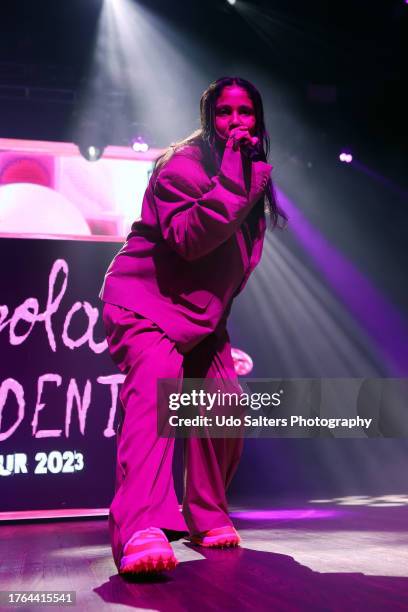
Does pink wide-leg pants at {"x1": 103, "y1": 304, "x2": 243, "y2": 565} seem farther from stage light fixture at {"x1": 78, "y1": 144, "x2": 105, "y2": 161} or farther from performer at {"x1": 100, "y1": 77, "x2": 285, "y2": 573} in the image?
stage light fixture at {"x1": 78, "y1": 144, "x2": 105, "y2": 161}

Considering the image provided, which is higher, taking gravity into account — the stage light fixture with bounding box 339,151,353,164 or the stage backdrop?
the stage light fixture with bounding box 339,151,353,164

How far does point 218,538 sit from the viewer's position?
1.78 metres

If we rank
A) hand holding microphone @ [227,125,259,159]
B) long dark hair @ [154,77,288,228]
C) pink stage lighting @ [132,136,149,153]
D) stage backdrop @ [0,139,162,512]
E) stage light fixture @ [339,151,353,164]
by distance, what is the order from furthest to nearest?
stage light fixture @ [339,151,353,164] → pink stage lighting @ [132,136,149,153] → stage backdrop @ [0,139,162,512] → long dark hair @ [154,77,288,228] → hand holding microphone @ [227,125,259,159]

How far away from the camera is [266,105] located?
5180mm

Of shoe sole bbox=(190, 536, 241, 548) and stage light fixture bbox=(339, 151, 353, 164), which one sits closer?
shoe sole bbox=(190, 536, 241, 548)

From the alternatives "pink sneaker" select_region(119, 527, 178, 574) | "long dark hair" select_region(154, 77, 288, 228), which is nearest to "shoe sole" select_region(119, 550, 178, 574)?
"pink sneaker" select_region(119, 527, 178, 574)

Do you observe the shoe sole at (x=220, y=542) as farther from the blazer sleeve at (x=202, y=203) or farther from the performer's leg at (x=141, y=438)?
the blazer sleeve at (x=202, y=203)

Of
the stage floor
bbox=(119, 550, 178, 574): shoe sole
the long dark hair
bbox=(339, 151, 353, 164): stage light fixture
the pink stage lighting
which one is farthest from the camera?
bbox=(339, 151, 353, 164): stage light fixture

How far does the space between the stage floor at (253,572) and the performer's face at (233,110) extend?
38.6 inches

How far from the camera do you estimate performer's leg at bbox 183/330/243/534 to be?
1829mm

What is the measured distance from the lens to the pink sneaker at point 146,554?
1.35 m

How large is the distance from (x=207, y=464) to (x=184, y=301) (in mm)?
469

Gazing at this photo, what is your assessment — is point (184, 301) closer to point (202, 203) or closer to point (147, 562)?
point (202, 203)

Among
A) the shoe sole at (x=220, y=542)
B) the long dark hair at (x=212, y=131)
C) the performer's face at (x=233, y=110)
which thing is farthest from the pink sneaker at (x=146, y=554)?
the performer's face at (x=233, y=110)
